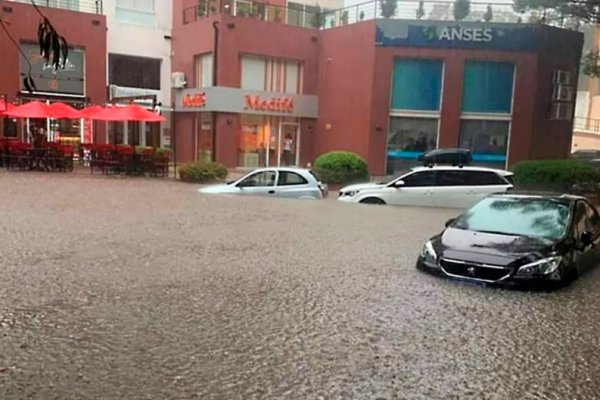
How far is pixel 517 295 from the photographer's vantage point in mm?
7609

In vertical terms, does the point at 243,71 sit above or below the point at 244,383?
above

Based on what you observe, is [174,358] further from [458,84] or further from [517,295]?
[458,84]

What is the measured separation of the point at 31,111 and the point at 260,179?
1014 centimetres

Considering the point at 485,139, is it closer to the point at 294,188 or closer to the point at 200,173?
the point at 200,173

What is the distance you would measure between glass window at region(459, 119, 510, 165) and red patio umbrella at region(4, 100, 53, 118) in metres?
17.0

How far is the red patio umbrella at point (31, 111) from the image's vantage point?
72.3 feet

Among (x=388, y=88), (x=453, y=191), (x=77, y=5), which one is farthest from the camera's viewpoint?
(x=77, y=5)

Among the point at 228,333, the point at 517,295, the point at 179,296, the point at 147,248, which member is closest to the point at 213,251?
the point at 147,248

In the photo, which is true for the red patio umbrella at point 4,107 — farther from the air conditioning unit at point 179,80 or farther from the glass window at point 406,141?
the glass window at point 406,141

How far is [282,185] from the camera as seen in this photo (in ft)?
56.4

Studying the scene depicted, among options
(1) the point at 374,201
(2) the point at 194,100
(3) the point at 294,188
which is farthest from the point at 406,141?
(3) the point at 294,188

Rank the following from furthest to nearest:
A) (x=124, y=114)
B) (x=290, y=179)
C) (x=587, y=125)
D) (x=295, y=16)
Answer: (x=587, y=125) < (x=295, y=16) < (x=124, y=114) < (x=290, y=179)

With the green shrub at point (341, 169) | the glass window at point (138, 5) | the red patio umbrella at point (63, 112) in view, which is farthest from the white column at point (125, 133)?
the green shrub at point (341, 169)

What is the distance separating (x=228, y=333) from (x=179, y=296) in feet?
4.91
